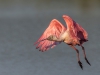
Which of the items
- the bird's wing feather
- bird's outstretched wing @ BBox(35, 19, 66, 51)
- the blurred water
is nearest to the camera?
the bird's wing feather

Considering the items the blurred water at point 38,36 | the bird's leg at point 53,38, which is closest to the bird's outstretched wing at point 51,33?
the bird's leg at point 53,38

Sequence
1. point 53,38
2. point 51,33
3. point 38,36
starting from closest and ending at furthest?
1. point 53,38
2. point 51,33
3. point 38,36

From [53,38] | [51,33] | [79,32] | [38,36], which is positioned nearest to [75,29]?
[79,32]

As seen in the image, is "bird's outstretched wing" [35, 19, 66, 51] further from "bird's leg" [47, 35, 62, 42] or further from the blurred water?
the blurred water

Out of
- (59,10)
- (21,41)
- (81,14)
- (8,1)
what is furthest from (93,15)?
(8,1)

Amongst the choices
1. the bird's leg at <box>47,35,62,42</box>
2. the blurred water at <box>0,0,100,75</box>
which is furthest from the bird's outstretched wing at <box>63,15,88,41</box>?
the blurred water at <box>0,0,100,75</box>

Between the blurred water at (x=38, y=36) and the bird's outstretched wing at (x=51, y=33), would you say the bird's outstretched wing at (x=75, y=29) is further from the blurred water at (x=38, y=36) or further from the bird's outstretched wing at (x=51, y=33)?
the blurred water at (x=38, y=36)

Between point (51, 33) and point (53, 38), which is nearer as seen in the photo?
point (53, 38)

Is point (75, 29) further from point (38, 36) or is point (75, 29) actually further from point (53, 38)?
point (38, 36)
